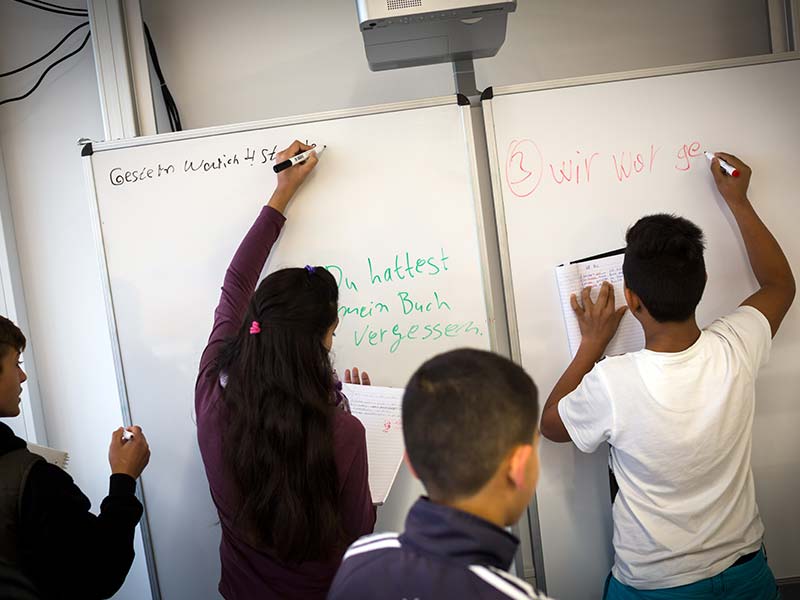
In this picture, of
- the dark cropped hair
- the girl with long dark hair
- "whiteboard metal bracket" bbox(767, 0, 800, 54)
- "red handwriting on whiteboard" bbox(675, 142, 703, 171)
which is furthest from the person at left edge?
"whiteboard metal bracket" bbox(767, 0, 800, 54)

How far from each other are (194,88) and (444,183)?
2.97 feet

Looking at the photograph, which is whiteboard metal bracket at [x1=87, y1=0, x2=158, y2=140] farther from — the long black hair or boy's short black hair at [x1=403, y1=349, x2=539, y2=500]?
boy's short black hair at [x1=403, y1=349, x2=539, y2=500]

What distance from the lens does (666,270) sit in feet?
4.52

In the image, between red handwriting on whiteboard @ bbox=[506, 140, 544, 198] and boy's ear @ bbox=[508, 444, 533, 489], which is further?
red handwriting on whiteboard @ bbox=[506, 140, 544, 198]

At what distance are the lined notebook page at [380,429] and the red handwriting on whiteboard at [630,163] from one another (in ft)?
2.75

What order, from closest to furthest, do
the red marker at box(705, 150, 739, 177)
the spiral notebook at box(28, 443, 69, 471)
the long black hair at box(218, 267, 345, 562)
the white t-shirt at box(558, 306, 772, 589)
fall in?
the long black hair at box(218, 267, 345, 562) < the white t-shirt at box(558, 306, 772, 589) < the spiral notebook at box(28, 443, 69, 471) < the red marker at box(705, 150, 739, 177)

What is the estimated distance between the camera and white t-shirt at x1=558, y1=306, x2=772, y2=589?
1336 mm

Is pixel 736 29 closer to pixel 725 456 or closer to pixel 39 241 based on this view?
pixel 725 456

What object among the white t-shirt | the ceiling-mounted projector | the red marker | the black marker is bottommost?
the white t-shirt

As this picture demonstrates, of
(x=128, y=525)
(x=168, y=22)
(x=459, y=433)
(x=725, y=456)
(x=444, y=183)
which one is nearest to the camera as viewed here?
(x=459, y=433)

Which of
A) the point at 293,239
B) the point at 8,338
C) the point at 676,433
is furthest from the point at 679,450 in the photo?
the point at 8,338

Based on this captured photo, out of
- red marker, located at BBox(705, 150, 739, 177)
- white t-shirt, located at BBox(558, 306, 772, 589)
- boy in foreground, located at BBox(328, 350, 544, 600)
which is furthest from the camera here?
red marker, located at BBox(705, 150, 739, 177)

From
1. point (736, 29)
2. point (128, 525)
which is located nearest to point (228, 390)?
point (128, 525)

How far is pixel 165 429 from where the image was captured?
69.6 inches
